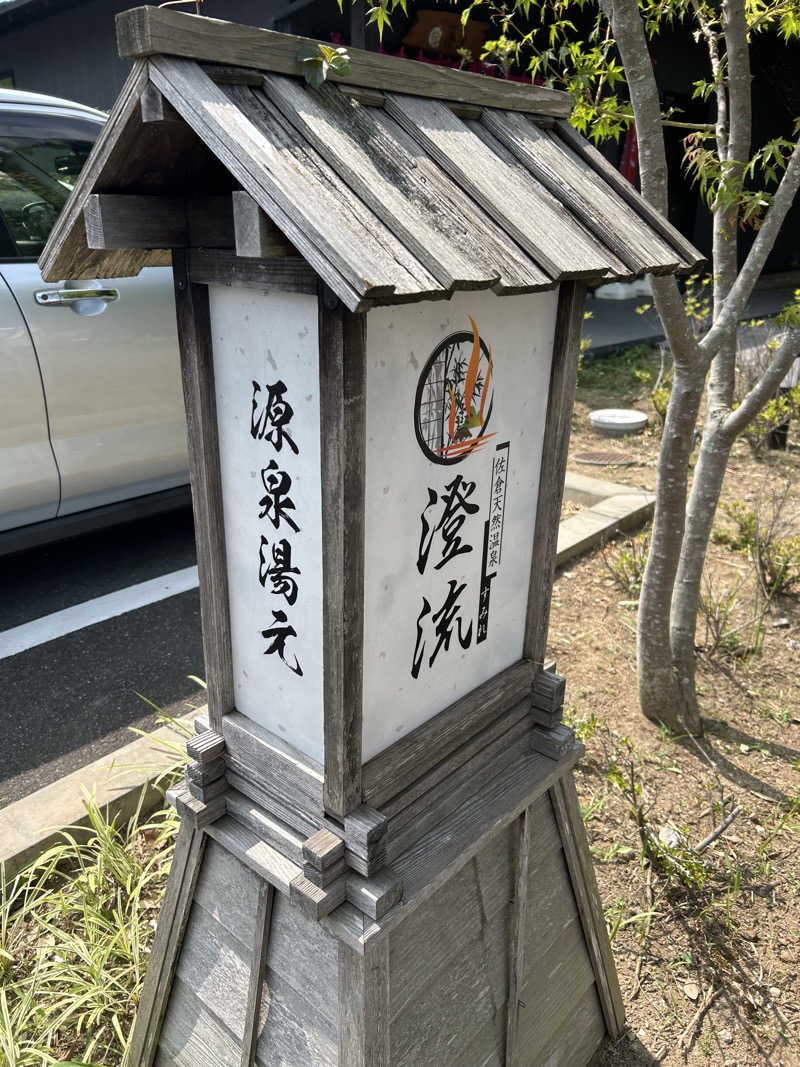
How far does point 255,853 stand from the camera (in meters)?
1.40

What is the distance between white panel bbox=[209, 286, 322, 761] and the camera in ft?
3.73

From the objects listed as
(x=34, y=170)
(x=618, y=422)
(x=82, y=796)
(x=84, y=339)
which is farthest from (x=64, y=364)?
(x=618, y=422)

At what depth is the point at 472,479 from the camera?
1.34 m

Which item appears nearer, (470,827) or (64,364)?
(470,827)

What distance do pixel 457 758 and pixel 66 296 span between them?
102 inches

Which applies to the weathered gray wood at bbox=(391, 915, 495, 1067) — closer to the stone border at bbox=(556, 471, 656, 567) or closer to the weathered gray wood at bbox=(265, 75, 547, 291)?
the weathered gray wood at bbox=(265, 75, 547, 291)

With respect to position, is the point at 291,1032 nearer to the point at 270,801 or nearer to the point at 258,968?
the point at 258,968

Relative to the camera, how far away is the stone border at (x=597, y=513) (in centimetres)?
407

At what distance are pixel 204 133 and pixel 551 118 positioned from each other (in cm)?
82

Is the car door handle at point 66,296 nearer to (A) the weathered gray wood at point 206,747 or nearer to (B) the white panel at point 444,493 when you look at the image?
(A) the weathered gray wood at point 206,747

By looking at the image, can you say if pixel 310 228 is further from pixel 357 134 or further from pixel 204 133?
pixel 357 134

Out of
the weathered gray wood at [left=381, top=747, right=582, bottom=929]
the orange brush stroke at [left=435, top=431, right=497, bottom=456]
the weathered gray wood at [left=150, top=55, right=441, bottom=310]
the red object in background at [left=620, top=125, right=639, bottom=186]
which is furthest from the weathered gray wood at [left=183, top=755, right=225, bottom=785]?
the red object in background at [left=620, top=125, right=639, bottom=186]

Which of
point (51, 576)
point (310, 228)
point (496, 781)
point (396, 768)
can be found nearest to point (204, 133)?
point (310, 228)

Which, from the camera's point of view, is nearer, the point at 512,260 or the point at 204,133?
the point at 204,133
